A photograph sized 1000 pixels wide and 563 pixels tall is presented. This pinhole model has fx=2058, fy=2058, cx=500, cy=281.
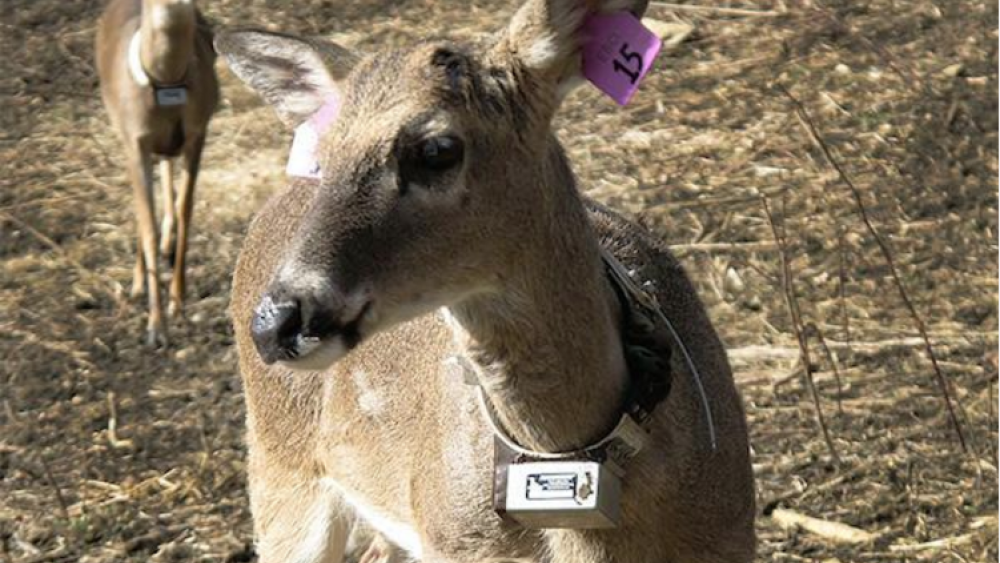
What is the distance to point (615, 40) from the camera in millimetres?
3988

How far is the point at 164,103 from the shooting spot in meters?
9.98

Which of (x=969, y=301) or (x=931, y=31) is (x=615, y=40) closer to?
(x=969, y=301)

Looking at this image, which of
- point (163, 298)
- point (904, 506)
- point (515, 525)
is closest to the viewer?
point (515, 525)

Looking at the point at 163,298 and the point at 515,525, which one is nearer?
the point at 515,525

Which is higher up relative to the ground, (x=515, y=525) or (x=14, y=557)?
(x=515, y=525)

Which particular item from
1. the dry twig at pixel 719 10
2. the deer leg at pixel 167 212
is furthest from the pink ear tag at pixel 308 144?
the dry twig at pixel 719 10

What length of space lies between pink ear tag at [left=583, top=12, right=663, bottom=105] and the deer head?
0.03 m

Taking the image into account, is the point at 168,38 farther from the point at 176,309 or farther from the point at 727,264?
the point at 727,264

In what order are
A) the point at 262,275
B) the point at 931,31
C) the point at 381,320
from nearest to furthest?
the point at 381,320 → the point at 262,275 → the point at 931,31

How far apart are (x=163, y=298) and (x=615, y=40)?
18.4 feet

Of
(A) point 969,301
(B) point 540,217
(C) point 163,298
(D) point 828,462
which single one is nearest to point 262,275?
(B) point 540,217

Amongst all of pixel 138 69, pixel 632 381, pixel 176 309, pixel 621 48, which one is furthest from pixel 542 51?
pixel 138 69

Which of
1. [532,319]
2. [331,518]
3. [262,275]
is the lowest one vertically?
[331,518]

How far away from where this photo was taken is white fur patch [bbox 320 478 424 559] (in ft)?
16.2
